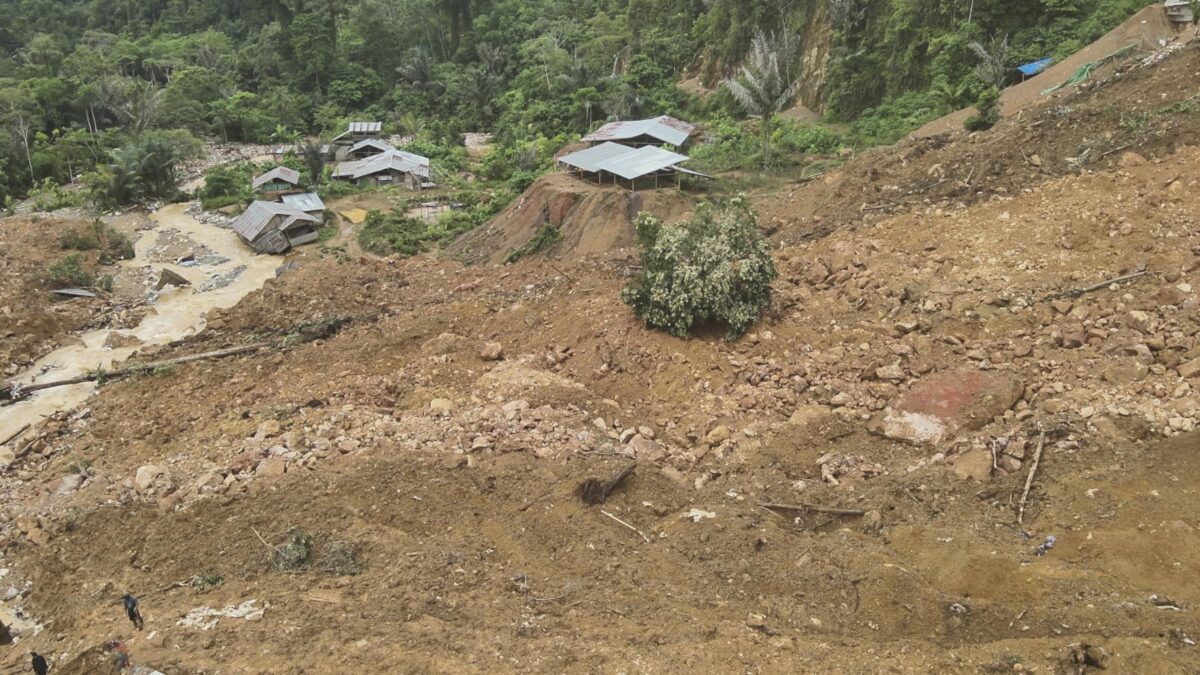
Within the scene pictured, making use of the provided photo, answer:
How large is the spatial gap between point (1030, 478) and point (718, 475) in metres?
3.20

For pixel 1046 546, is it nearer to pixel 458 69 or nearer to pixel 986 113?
pixel 986 113

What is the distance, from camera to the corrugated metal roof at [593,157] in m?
20.7

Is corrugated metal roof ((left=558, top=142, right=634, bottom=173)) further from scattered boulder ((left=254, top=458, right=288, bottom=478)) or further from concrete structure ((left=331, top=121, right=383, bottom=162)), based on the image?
concrete structure ((left=331, top=121, right=383, bottom=162))

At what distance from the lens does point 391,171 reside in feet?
105

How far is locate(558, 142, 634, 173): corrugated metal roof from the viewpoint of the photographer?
20656mm

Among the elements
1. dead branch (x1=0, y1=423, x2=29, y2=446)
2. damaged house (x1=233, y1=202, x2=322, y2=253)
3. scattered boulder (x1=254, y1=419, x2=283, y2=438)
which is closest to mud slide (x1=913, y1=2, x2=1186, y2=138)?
scattered boulder (x1=254, y1=419, x2=283, y2=438)

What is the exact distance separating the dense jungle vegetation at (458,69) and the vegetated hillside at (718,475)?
1153 cm

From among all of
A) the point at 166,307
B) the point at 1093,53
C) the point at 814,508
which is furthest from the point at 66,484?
A: the point at 1093,53

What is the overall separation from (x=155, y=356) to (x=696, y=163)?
1495 cm

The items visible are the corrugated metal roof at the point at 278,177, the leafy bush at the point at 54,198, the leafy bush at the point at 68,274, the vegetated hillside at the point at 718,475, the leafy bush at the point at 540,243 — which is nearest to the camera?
the vegetated hillside at the point at 718,475

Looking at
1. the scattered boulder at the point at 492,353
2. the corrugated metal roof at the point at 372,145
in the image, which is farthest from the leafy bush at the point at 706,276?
the corrugated metal roof at the point at 372,145

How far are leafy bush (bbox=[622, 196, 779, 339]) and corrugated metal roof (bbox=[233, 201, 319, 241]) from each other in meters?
16.5

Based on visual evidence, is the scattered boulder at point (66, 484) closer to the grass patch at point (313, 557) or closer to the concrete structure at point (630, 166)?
the grass patch at point (313, 557)

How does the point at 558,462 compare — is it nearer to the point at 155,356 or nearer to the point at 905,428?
the point at 905,428
